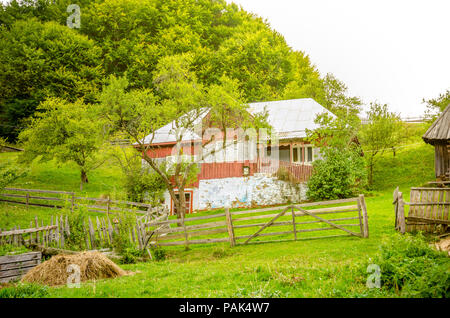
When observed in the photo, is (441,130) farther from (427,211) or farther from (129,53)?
(129,53)

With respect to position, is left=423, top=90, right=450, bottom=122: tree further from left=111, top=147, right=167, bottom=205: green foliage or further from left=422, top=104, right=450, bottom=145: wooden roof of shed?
left=111, top=147, right=167, bottom=205: green foliage

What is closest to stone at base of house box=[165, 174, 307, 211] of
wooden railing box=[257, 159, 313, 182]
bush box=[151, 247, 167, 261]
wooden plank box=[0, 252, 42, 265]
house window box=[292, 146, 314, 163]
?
wooden railing box=[257, 159, 313, 182]

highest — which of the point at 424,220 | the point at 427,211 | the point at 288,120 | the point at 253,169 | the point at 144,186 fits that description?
the point at 288,120

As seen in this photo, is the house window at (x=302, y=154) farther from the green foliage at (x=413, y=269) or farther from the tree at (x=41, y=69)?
the tree at (x=41, y=69)

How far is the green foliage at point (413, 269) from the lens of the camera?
5.96 metres

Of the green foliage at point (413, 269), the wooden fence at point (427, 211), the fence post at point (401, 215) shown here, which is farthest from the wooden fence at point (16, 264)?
the wooden fence at point (427, 211)

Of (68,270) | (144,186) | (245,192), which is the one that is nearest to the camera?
(68,270)

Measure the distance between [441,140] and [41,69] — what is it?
40868mm

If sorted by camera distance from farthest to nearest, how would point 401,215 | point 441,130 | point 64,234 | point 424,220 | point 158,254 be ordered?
point 441,130 < point 158,254 < point 401,215 < point 64,234 < point 424,220

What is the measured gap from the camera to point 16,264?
10242 mm

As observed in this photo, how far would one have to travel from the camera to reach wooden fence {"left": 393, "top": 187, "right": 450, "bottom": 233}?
12.7m

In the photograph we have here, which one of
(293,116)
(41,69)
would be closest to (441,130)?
(293,116)

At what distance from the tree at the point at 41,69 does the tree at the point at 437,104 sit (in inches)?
1350

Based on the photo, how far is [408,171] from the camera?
33.5 metres
